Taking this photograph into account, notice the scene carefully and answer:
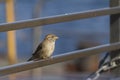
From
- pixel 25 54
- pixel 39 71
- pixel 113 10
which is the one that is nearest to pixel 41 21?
pixel 113 10

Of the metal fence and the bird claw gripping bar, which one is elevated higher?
the metal fence

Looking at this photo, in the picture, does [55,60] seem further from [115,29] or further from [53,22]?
[115,29]

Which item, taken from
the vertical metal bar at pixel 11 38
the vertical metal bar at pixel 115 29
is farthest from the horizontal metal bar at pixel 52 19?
the vertical metal bar at pixel 11 38

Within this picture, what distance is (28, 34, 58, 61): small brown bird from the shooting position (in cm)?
339

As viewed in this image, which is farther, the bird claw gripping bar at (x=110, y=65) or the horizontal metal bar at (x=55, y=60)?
the bird claw gripping bar at (x=110, y=65)

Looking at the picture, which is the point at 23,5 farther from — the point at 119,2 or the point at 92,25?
the point at 119,2

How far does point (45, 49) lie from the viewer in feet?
11.9

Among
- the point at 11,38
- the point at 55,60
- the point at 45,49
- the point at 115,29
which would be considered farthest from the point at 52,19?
the point at 11,38

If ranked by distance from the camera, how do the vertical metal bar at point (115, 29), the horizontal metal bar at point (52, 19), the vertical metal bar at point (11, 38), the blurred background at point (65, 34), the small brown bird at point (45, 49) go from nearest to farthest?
the horizontal metal bar at point (52, 19)
the small brown bird at point (45, 49)
the vertical metal bar at point (115, 29)
the vertical metal bar at point (11, 38)
the blurred background at point (65, 34)

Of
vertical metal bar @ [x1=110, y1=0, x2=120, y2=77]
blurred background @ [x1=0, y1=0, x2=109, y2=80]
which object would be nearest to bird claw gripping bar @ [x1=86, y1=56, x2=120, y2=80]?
vertical metal bar @ [x1=110, y1=0, x2=120, y2=77]

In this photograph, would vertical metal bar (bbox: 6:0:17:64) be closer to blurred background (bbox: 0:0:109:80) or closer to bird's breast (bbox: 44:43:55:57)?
blurred background (bbox: 0:0:109:80)

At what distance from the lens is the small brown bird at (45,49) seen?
11.1ft

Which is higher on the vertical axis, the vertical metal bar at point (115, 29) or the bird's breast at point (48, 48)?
the vertical metal bar at point (115, 29)

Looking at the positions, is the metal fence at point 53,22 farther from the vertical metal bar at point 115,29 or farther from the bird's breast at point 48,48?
the bird's breast at point 48,48
